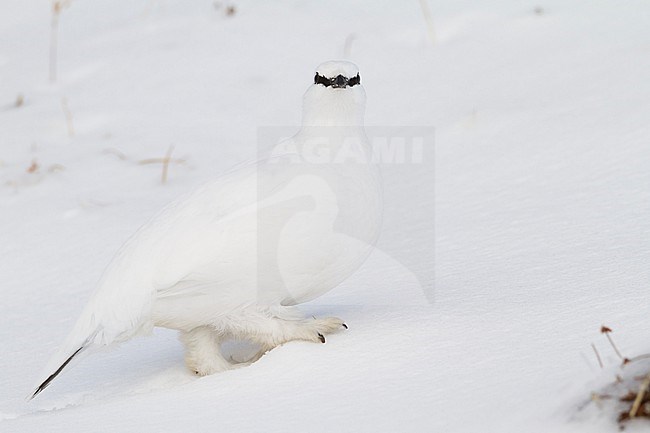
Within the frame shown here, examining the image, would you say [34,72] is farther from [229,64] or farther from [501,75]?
[501,75]

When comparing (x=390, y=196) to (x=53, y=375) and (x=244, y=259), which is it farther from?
(x=53, y=375)

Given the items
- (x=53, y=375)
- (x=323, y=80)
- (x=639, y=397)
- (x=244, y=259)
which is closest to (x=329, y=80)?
(x=323, y=80)

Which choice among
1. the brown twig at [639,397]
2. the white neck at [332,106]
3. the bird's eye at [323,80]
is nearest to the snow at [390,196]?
the brown twig at [639,397]

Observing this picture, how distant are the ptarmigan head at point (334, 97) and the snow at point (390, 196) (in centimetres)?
54

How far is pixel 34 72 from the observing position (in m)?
5.99

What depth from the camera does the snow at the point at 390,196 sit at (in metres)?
2.17

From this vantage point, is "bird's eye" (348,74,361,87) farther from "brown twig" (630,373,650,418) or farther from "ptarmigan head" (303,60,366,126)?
"brown twig" (630,373,650,418)

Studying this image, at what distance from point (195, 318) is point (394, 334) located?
19.7 inches

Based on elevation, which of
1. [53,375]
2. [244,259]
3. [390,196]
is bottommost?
[53,375]

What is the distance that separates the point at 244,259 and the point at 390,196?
5.76 ft

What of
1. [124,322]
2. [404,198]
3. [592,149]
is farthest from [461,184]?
[124,322]

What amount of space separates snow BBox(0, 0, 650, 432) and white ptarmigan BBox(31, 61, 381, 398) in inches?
5.3

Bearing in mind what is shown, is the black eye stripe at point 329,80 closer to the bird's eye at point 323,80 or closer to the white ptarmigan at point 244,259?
the bird's eye at point 323,80

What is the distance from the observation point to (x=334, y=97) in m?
2.78
